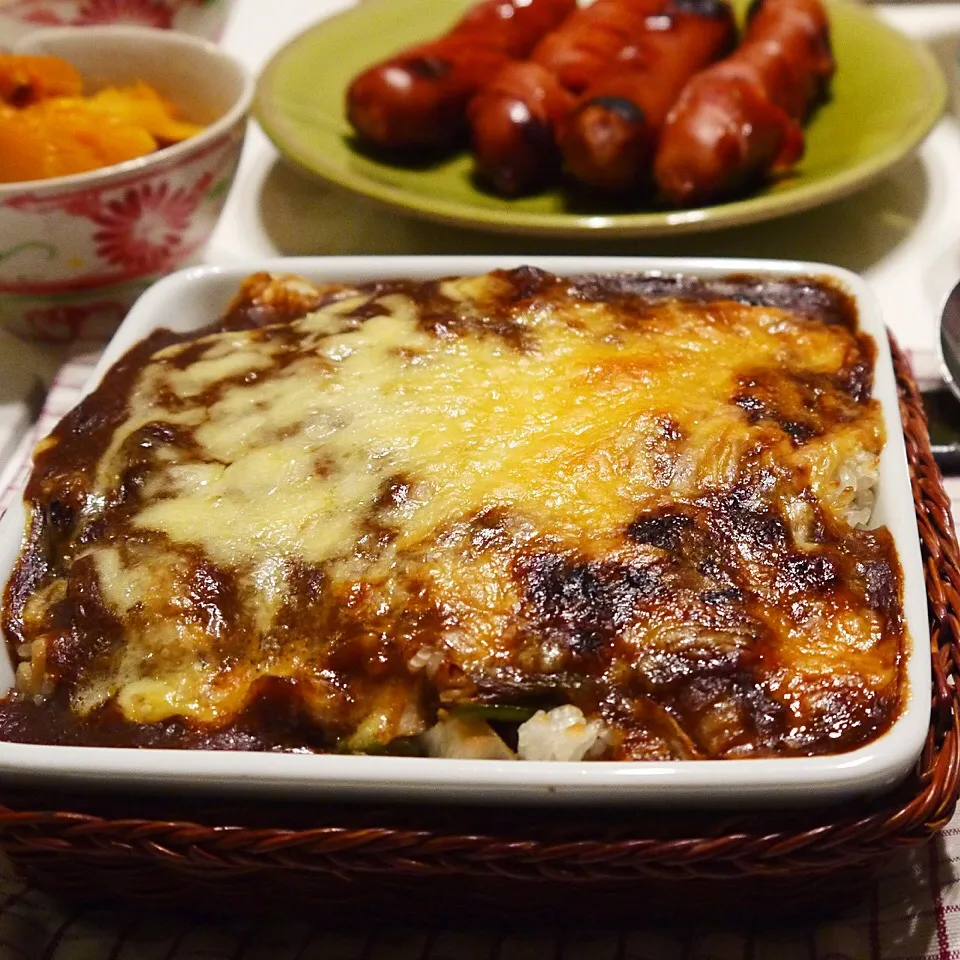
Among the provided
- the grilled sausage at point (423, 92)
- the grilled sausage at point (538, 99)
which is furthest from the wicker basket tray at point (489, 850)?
the grilled sausage at point (423, 92)

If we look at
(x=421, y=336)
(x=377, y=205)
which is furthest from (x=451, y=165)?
(x=421, y=336)

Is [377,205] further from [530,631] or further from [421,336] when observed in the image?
[530,631]

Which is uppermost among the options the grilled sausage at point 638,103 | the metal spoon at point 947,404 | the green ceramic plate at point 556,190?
the grilled sausage at point 638,103

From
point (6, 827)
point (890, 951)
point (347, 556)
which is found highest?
point (347, 556)

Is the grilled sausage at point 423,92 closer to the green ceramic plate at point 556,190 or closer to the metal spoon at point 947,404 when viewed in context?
the green ceramic plate at point 556,190

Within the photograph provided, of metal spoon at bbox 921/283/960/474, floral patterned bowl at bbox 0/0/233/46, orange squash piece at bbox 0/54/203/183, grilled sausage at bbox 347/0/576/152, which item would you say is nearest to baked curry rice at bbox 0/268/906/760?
metal spoon at bbox 921/283/960/474

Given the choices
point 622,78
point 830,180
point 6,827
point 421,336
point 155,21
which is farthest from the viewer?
point 155,21

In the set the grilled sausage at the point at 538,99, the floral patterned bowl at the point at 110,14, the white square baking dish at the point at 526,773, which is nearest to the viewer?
the white square baking dish at the point at 526,773

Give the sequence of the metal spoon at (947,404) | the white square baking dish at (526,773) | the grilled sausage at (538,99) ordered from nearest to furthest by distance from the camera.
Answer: the white square baking dish at (526,773) → the metal spoon at (947,404) → the grilled sausage at (538,99)
